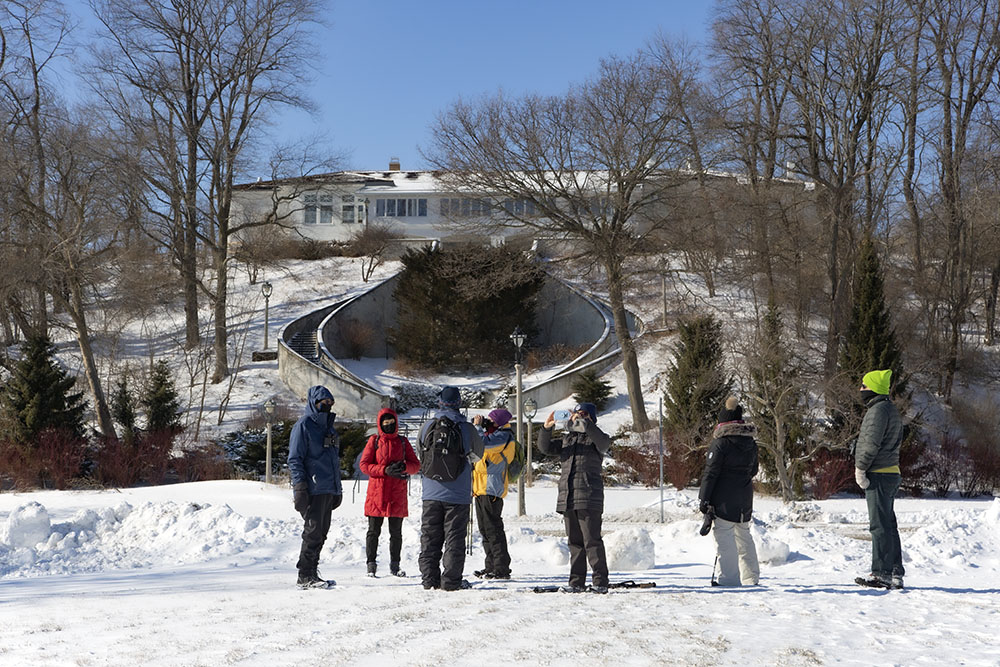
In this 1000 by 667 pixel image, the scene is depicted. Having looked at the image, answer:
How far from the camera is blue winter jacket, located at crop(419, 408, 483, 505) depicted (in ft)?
27.4

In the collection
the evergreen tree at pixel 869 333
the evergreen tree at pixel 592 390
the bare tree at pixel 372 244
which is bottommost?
the evergreen tree at pixel 592 390

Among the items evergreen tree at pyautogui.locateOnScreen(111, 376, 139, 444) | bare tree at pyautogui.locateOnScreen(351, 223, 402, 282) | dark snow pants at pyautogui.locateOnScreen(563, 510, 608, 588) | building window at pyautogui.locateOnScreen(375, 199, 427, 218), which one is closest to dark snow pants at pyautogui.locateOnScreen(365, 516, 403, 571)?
dark snow pants at pyautogui.locateOnScreen(563, 510, 608, 588)

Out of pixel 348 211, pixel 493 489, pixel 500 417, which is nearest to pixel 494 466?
pixel 493 489

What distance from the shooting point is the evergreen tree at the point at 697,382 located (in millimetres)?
25734

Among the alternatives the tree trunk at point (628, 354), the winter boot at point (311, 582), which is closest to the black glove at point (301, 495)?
the winter boot at point (311, 582)

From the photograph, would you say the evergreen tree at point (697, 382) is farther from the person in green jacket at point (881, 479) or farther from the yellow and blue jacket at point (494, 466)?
the person in green jacket at point (881, 479)

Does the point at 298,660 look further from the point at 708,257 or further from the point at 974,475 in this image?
the point at 708,257

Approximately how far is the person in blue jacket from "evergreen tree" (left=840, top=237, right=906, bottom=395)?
68.0 feet

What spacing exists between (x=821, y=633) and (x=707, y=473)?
2450 millimetres

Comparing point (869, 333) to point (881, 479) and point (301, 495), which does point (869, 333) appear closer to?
point (881, 479)

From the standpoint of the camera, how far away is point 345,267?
162ft

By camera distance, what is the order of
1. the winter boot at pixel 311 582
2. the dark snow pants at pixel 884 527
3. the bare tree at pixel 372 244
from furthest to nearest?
1. the bare tree at pixel 372 244
2. the winter boot at pixel 311 582
3. the dark snow pants at pixel 884 527

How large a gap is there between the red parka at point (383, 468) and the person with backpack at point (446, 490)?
54 centimetres

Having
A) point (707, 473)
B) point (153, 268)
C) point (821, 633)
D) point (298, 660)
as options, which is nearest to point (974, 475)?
point (707, 473)
